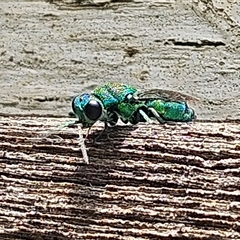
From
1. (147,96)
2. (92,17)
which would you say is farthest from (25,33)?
(147,96)

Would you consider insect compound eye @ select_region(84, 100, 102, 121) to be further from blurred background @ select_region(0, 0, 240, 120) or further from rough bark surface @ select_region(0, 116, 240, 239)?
blurred background @ select_region(0, 0, 240, 120)

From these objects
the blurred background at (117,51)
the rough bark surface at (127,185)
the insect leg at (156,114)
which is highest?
the rough bark surface at (127,185)

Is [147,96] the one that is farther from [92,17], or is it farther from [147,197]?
[92,17]

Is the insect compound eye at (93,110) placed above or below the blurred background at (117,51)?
above

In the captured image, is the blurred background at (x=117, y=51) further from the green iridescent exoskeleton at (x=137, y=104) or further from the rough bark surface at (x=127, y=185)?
the rough bark surface at (x=127, y=185)

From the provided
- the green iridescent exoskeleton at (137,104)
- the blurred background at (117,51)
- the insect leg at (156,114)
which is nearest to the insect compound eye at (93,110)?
the green iridescent exoskeleton at (137,104)

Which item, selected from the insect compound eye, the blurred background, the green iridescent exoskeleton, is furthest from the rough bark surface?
the blurred background
